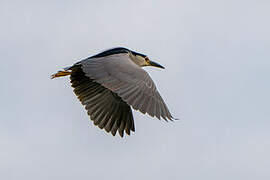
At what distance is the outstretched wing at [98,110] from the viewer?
12.4m

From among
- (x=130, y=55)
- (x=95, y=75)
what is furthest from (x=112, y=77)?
(x=130, y=55)

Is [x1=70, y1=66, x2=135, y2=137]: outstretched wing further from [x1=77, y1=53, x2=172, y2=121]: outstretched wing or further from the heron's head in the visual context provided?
the heron's head

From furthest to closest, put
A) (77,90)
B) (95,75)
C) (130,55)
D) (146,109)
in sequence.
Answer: (130,55) < (77,90) < (95,75) < (146,109)

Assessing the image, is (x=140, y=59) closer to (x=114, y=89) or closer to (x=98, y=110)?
(x=98, y=110)

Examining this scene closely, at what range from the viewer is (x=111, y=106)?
494 inches

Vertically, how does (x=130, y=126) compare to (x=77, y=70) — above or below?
below

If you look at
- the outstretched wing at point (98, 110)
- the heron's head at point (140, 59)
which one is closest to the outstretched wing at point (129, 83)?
the outstretched wing at point (98, 110)

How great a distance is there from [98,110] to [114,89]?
5.78ft

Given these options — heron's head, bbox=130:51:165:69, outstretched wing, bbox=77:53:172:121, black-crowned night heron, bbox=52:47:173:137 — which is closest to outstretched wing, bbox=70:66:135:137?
black-crowned night heron, bbox=52:47:173:137

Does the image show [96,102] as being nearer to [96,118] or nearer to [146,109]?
[96,118]

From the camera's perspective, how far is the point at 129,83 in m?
10.9

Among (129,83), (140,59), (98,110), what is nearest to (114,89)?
(129,83)

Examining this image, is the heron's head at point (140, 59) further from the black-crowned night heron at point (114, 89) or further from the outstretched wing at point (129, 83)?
the outstretched wing at point (129, 83)

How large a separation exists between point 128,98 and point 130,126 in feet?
6.42
